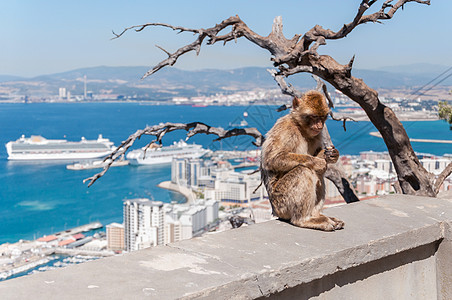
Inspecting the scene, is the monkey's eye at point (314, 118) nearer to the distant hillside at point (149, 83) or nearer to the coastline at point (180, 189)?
the coastline at point (180, 189)

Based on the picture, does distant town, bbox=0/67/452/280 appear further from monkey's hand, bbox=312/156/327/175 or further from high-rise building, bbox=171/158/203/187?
monkey's hand, bbox=312/156/327/175

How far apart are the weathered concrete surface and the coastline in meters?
36.3

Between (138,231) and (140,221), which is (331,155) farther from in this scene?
Result: (140,221)

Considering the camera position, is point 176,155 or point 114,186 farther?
point 176,155

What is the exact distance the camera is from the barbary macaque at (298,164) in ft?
6.29

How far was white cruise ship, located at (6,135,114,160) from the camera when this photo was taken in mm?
49688

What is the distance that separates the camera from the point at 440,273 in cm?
187

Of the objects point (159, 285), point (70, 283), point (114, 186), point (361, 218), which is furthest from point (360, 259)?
point (114, 186)

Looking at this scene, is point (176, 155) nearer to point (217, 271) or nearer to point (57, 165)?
point (57, 165)

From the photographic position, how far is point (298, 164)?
6.41 feet

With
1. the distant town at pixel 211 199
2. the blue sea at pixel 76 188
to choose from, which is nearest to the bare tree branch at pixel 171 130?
the distant town at pixel 211 199

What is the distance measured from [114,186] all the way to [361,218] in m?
37.6

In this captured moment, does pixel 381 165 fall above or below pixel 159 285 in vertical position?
below

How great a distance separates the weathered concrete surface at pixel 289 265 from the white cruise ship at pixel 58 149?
1934 inches
